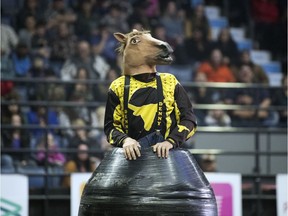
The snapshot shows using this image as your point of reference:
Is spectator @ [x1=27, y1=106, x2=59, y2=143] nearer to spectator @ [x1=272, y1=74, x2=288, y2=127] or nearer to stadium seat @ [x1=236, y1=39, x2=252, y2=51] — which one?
spectator @ [x1=272, y1=74, x2=288, y2=127]

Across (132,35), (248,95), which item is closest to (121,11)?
(248,95)

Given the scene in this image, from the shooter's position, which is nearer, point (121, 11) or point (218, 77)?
point (218, 77)

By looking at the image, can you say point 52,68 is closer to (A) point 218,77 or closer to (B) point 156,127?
(A) point 218,77

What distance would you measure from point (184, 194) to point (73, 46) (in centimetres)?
744

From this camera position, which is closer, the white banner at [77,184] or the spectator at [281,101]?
the white banner at [77,184]

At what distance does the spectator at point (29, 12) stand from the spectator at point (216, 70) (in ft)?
7.88

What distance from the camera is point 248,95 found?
12.2m

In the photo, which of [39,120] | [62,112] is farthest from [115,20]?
[39,120]

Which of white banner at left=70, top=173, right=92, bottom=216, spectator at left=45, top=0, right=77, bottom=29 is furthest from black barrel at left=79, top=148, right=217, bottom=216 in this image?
spectator at left=45, top=0, right=77, bottom=29

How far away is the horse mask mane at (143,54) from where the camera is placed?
19.0ft

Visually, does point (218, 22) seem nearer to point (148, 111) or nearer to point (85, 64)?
point (85, 64)

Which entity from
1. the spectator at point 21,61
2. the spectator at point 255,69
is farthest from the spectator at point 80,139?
the spectator at point 255,69

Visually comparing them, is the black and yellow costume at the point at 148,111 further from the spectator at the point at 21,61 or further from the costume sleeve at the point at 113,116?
the spectator at the point at 21,61

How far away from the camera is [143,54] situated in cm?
581
